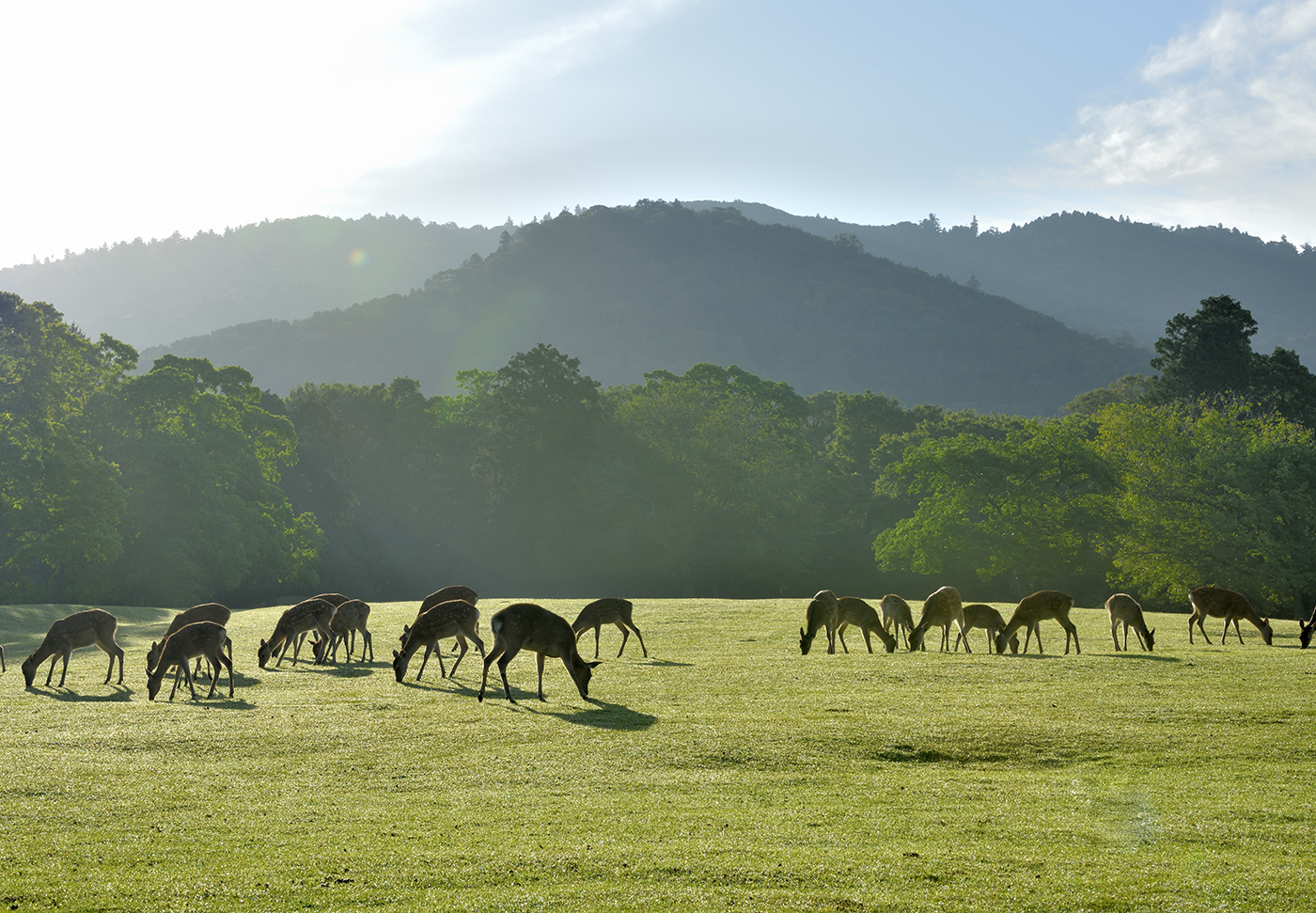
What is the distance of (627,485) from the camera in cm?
7444

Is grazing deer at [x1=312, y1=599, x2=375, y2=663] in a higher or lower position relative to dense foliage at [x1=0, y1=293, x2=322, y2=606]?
lower

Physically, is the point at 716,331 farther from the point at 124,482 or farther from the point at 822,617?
the point at 822,617

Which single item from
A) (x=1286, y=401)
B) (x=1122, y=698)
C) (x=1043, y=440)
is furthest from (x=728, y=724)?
(x=1286, y=401)

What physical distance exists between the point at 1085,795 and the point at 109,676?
1832cm

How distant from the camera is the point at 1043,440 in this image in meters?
59.9

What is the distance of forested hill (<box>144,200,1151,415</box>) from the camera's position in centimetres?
15038

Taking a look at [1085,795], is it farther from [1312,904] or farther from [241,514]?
[241,514]

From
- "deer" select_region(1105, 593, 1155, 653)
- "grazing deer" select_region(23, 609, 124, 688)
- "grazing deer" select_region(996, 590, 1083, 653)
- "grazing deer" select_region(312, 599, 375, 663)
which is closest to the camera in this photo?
"grazing deer" select_region(23, 609, 124, 688)

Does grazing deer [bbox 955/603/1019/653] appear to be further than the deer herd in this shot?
Yes

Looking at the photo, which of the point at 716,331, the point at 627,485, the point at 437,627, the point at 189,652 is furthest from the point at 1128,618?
the point at 716,331

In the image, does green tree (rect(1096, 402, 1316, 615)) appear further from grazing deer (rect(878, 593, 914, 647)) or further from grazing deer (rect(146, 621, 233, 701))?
grazing deer (rect(146, 621, 233, 701))

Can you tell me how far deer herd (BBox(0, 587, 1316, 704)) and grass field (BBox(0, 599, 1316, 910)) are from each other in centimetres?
85

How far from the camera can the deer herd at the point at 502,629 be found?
1584 cm

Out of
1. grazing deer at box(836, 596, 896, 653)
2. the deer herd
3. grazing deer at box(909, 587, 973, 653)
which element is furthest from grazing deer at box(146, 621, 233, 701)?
grazing deer at box(909, 587, 973, 653)
